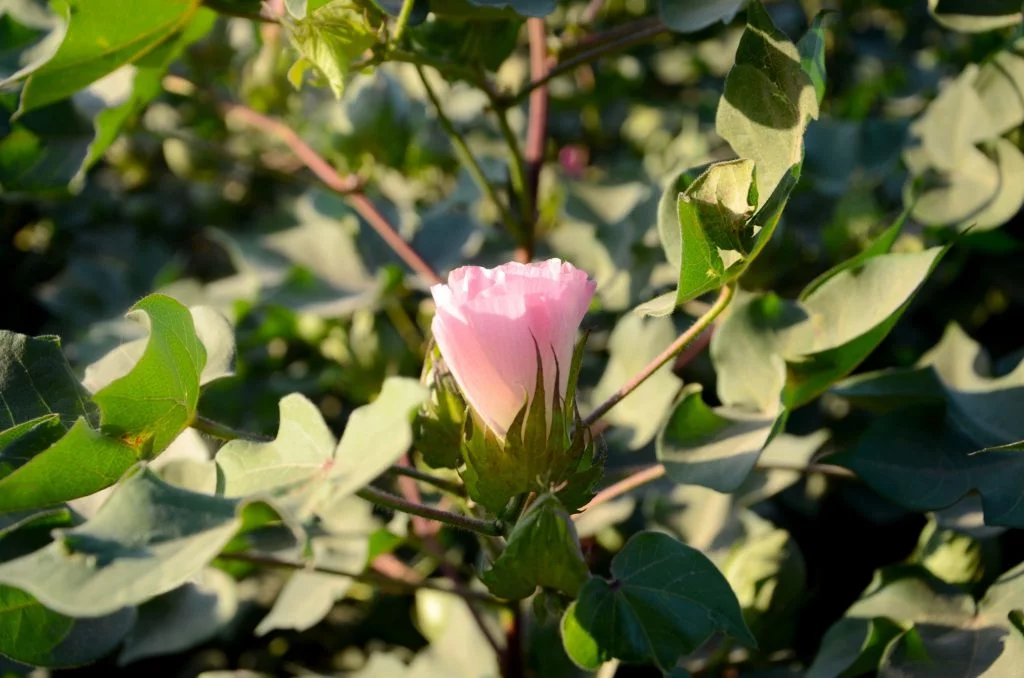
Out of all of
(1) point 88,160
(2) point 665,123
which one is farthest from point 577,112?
(1) point 88,160

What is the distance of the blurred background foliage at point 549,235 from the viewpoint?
0.96 m

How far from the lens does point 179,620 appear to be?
0.92 metres

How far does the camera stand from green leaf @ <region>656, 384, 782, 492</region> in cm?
71

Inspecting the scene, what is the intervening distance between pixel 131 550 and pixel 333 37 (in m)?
0.36

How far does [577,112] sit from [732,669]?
3.57 feet

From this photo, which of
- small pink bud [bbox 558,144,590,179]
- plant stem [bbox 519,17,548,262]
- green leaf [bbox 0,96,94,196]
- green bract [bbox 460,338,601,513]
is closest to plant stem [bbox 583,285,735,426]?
green bract [bbox 460,338,601,513]

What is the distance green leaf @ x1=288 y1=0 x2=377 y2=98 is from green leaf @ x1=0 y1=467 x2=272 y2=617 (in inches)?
11.6

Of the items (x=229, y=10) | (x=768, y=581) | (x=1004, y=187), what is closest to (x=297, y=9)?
(x=229, y=10)

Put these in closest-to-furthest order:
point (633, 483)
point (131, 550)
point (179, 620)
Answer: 1. point (131, 550)
2. point (633, 483)
3. point (179, 620)

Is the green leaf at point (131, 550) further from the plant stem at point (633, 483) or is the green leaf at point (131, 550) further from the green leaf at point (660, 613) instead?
the plant stem at point (633, 483)

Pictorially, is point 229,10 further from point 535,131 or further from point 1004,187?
point 1004,187

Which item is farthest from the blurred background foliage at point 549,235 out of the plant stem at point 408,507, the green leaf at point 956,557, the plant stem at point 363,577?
the plant stem at point 408,507

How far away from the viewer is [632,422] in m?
1.03

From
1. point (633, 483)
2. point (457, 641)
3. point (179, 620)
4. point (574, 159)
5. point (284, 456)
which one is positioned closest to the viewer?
point (284, 456)
